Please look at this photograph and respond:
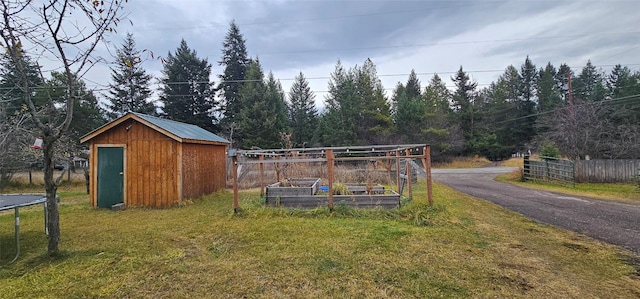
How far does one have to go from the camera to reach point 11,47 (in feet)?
10.5

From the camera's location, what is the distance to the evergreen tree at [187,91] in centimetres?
2486

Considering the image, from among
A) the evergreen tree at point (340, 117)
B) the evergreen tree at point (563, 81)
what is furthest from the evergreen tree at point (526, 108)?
the evergreen tree at point (340, 117)

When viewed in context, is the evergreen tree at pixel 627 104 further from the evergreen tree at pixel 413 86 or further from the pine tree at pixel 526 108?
the evergreen tree at pixel 413 86

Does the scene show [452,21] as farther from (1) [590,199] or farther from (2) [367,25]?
(1) [590,199]

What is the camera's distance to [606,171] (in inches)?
471

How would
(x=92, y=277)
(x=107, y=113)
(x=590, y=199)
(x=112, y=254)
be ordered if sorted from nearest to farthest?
1. (x=92, y=277)
2. (x=112, y=254)
3. (x=590, y=199)
4. (x=107, y=113)

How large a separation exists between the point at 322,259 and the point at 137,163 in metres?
6.30

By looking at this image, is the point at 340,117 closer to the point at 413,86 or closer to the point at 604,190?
the point at 413,86

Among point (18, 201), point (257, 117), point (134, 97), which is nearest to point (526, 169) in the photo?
point (18, 201)

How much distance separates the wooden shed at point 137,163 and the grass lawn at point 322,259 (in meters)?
1.66

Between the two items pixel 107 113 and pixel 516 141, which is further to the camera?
pixel 516 141

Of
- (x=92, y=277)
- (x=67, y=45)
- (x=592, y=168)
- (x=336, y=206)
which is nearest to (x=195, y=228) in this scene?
(x=92, y=277)

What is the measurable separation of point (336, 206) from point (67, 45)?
16.5ft

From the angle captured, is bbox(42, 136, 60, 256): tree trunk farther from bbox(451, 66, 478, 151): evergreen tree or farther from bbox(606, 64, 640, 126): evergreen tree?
bbox(451, 66, 478, 151): evergreen tree
